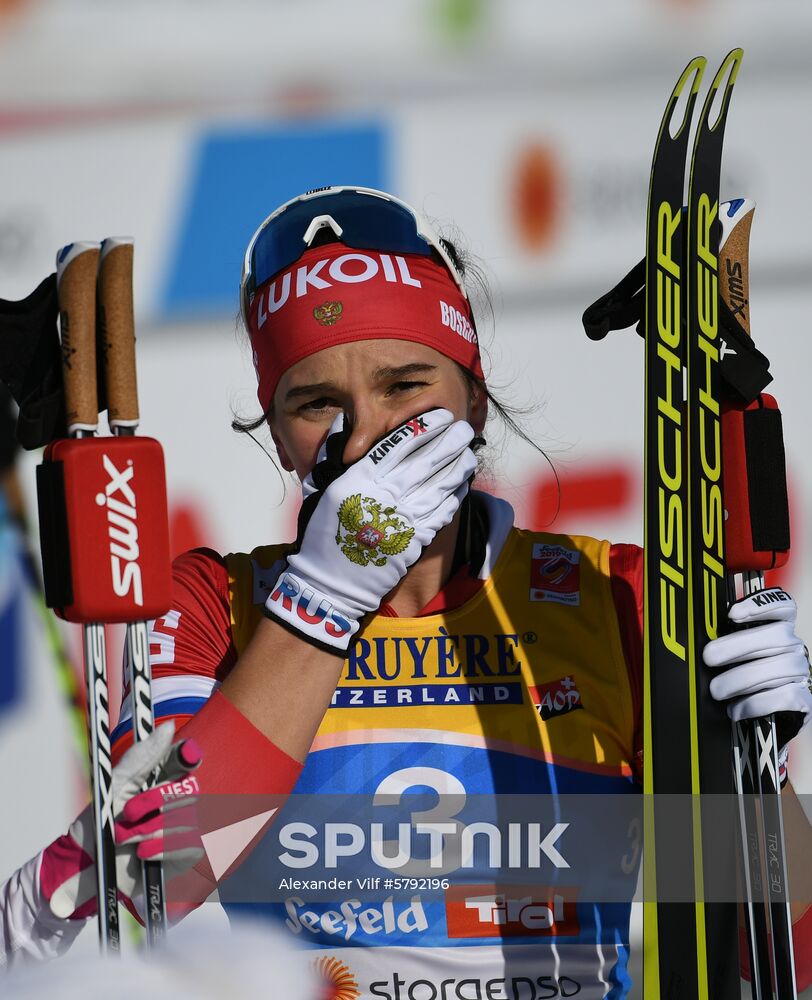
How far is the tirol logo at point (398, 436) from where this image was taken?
1.52m

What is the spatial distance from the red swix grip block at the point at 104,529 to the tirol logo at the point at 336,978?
1.77 ft

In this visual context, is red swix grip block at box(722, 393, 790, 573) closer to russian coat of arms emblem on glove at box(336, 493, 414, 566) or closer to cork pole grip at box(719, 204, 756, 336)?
cork pole grip at box(719, 204, 756, 336)

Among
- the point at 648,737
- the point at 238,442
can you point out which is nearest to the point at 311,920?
the point at 648,737

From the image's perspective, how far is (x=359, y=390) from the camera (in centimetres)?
161

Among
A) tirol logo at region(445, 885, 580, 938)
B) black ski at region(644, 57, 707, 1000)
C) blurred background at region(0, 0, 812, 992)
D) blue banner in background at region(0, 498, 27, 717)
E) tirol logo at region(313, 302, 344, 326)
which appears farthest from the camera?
blue banner in background at region(0, 498, 27, 717)

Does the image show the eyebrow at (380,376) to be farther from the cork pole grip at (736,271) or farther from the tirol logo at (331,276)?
the cork pole grip at (736,271)

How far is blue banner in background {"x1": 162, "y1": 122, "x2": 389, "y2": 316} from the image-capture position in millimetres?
2803

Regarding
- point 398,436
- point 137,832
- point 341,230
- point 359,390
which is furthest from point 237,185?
point 137,832

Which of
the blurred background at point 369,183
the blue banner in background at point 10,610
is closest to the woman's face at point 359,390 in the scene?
the blurred background at point 369,183

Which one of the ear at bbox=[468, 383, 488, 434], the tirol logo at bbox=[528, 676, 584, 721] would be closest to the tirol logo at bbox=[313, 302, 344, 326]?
the ear at bbox=[468, 383, 488, 434]

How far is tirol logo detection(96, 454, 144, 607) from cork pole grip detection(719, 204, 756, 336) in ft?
2.76

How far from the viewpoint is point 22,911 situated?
4.59ft

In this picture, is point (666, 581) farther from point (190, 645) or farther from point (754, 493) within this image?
point (190, 645)

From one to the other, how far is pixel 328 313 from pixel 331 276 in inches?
3.2
